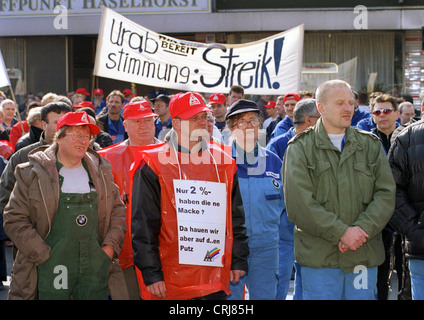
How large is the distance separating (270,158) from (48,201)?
6.60 ft

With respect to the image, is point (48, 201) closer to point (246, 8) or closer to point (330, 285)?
point (330, 285)

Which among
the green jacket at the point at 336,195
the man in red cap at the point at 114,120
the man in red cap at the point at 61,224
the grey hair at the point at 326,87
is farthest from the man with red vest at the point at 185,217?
the man in red cap at the point at 114,120

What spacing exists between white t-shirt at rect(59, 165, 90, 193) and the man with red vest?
60 cm

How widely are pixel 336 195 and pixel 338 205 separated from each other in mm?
70

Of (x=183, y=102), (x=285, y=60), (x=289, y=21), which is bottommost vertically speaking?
(x=183, y=102)

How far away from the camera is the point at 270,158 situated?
5.88 metres

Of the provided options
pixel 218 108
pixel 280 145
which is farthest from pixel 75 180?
pixel 218 108

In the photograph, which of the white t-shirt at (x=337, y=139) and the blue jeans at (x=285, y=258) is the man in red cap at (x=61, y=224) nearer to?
the white t-shirt at (x=337, y=139)

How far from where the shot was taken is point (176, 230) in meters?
4.48

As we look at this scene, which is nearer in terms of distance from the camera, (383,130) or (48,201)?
(48,201)

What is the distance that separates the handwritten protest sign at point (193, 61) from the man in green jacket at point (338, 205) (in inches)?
214
